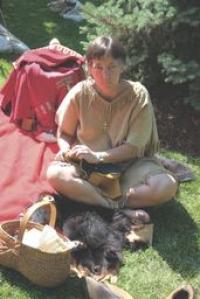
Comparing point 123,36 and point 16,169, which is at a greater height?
point 123,36

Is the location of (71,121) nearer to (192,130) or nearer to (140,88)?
(140,88)

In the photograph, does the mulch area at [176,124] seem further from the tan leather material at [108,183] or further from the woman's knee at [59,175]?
the woman's knee at [59,175]

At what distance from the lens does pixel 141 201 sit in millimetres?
4008

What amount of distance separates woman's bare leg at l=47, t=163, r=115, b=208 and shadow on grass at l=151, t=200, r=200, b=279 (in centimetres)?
35

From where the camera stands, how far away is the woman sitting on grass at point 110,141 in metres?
3.94

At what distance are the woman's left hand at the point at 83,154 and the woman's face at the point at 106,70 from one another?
411mm

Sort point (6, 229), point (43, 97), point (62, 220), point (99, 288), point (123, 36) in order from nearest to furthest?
point (99, 288) < point (6, 229) < point (62, 220) < point (43, 97) < point (123, 36)

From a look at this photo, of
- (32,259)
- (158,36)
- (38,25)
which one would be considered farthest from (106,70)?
(38,25)

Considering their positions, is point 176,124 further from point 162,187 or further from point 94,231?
point 94,231

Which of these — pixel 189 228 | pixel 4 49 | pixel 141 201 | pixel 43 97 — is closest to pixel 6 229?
pixel 141 201

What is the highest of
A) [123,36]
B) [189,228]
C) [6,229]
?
[123,36]

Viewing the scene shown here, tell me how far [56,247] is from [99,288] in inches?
11.9

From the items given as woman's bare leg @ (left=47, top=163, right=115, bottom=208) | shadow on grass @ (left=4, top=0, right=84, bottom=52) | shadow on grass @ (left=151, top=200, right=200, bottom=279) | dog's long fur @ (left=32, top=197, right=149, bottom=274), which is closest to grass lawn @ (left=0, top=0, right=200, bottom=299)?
shadow on grass @ (left=151, top=200, right=200, bottom=279)

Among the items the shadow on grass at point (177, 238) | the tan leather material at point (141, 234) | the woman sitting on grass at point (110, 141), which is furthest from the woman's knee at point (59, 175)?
the shadow on grass at point (177, 238)
